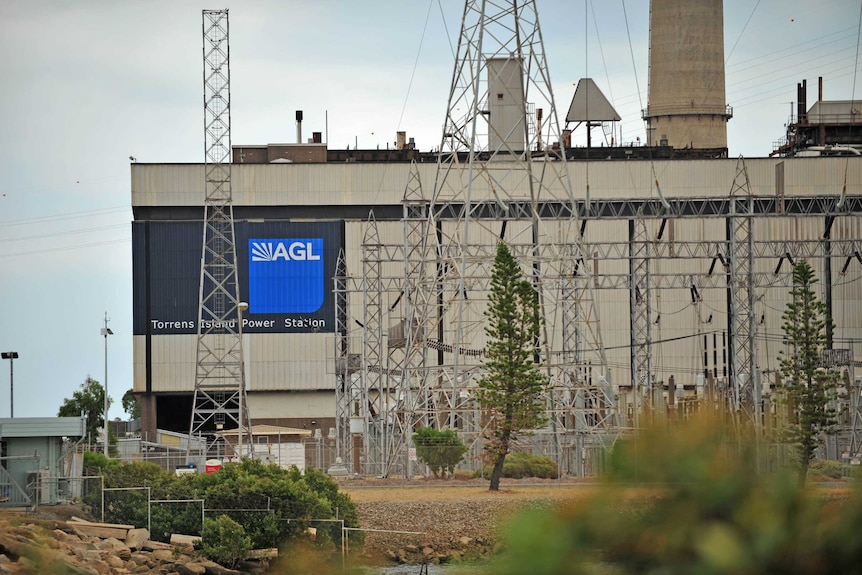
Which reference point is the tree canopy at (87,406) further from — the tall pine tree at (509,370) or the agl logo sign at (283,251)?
the tall pine tree at (509,370)

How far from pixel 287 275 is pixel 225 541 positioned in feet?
145

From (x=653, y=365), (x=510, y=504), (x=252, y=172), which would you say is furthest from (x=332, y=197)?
(x=510, y=504)

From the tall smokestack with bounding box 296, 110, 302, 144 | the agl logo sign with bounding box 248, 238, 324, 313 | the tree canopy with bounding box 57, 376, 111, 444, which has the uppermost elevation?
the tall smokestack with bounding box 296, 110, 302, 144

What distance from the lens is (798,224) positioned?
74.1 meters

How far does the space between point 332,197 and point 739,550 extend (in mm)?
73846

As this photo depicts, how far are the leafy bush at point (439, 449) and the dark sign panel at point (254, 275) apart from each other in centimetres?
2725

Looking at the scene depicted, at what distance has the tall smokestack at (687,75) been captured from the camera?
87.6 metres

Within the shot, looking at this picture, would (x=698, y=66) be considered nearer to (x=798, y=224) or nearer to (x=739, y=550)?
(x=798, y=224)

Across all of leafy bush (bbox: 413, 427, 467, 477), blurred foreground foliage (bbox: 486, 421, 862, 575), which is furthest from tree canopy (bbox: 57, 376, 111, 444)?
blurred foreground foliage (bbox: 486, 421, 862, 575)

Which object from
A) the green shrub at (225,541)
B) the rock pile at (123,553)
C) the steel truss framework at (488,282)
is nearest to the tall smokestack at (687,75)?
the steel truss framework at (488,282)

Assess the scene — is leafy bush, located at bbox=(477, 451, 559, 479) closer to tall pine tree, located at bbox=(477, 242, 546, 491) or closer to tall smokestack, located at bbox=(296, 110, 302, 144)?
tall pine tree, located at bbox=(477, 242, 546, 491)

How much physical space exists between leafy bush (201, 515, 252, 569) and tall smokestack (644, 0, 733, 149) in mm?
60854

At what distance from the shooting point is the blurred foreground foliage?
10.2ft

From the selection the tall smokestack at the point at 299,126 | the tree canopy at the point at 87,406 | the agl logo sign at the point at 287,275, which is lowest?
the tree canopy at the point at 87,406
